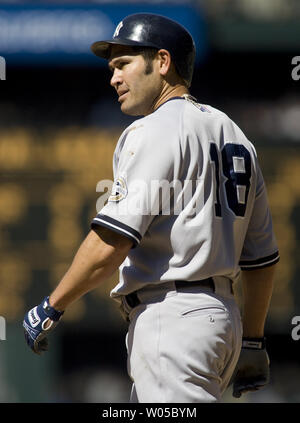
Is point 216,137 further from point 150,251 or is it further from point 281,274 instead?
point 281,274

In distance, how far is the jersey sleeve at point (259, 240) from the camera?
9.47 feet

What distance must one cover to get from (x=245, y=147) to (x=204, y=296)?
1.72 ft

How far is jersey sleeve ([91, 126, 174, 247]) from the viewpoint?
97.7 inches

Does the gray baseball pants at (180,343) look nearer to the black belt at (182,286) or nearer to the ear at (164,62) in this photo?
the black belt at (182,286)

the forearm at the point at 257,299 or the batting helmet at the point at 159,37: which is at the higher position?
the batting helmet at the point at 159,37

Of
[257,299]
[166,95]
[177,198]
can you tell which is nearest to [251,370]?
[257,299]

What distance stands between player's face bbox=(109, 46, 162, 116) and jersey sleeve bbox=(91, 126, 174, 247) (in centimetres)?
27

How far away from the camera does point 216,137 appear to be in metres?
2.69

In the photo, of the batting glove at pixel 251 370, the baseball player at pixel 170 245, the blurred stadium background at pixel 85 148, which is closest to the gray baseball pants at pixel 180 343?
the baseball player at pixel 170 245

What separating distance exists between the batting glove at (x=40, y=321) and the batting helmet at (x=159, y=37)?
855 millimetres

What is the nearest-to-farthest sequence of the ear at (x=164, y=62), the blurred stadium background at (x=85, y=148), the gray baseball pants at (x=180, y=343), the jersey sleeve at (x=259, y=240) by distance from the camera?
the gray baseball pants at (x=180, y=343), the ear at (x=164, y=62), the jersey sleeve at (x=259, y=240), the blurred stadium background at (x=85, y=148)

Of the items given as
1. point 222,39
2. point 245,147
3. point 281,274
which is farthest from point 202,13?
point 245,147

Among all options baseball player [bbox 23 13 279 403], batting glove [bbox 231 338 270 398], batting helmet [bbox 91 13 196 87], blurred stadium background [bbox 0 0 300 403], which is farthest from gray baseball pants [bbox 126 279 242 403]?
blurred stadium background [bbox 0 0 300 403]

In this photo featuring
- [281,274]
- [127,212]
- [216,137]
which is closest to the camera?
[127,212]
